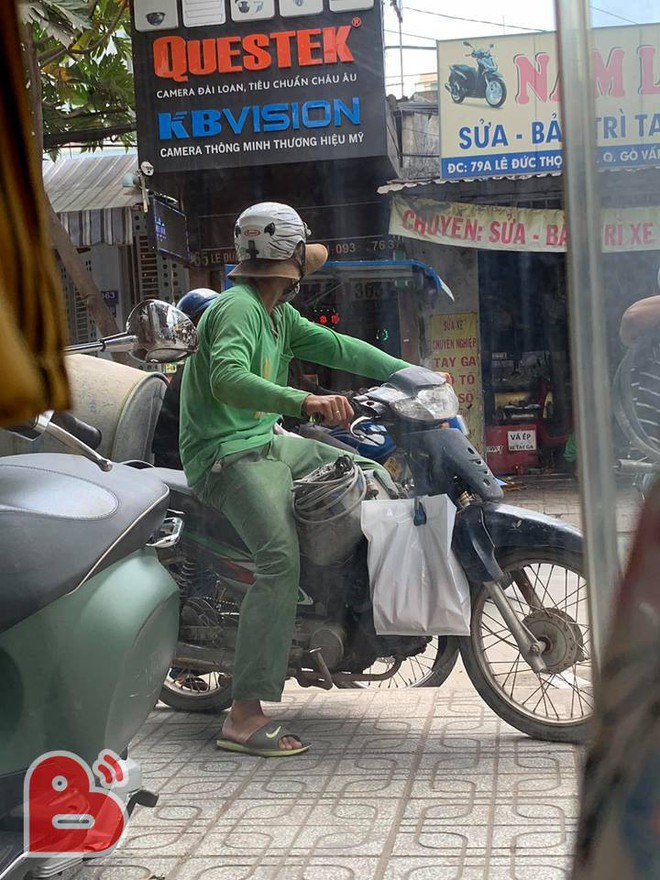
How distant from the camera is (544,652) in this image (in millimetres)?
2541

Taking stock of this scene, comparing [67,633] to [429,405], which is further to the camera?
[429,405]

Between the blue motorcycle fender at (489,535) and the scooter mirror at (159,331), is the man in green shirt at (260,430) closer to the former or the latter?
the scooter mirror at (159,331)

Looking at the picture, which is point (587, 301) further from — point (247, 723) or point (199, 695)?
point (199, 695)

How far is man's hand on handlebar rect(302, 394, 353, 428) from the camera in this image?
234cm

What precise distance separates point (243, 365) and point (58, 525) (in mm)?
850

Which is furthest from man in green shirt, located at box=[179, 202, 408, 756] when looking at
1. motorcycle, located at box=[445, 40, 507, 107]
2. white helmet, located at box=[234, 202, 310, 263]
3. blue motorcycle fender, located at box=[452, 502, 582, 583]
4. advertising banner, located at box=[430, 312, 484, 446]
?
motorcycle, located at box=[445, 40, 507, 107]

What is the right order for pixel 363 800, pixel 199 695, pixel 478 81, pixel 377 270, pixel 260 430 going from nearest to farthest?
pixel 478 81 → pixel 363 800 → pixel 377 270 → pixel 260 430 → pixel 199 695

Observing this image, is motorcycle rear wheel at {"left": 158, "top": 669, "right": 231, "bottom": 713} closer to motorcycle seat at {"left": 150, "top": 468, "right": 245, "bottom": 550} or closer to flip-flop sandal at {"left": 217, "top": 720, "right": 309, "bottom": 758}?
flip-flop sandal at {"left": 217, "top": 720, "right": 309, "bottom": 758}

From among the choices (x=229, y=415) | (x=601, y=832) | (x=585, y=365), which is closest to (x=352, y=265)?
(x=229, y=415)

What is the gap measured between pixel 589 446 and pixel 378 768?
186 centimetres

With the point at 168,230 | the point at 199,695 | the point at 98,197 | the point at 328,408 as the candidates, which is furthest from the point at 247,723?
the point at 98,197

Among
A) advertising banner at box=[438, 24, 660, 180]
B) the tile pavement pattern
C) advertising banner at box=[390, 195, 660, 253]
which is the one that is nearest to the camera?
advertising banner at box=[438, 24, 660, 180]

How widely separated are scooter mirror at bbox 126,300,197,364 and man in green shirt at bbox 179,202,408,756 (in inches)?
9.3

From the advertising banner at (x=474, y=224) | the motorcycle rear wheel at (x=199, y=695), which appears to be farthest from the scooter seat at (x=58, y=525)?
the motorcycle rear wheel at (x=199, y=695)
